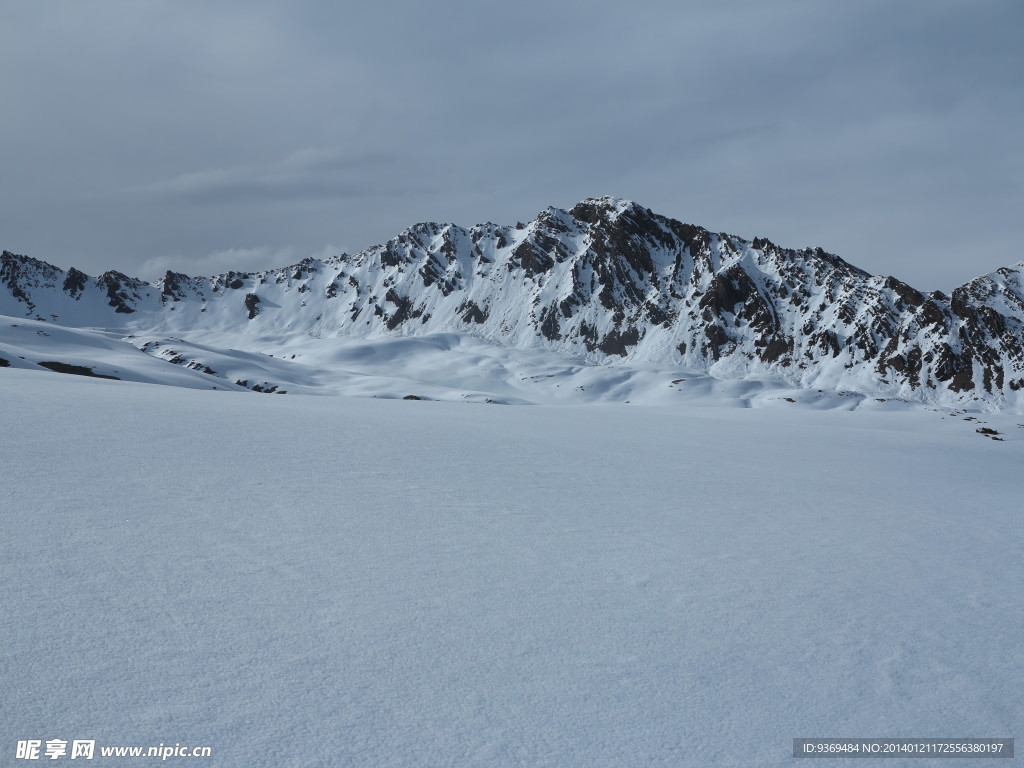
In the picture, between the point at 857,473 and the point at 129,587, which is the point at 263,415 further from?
the point at 857,473

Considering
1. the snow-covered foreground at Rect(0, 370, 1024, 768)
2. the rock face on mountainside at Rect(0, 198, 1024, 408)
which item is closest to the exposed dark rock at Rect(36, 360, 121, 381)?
the snow-covered foreground at Rect(0, 370, 1024, 768)

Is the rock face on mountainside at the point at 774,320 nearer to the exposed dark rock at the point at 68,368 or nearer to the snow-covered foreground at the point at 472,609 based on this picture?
the exposed dark rock at the point at 68,368

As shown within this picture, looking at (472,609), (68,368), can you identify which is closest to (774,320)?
(68,368)

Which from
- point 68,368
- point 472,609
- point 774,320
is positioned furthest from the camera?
point 774,320

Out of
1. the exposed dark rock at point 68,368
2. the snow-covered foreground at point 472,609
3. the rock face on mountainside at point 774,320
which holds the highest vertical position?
the rock face on mountainside at point 774,320

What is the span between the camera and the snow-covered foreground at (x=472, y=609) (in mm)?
3914

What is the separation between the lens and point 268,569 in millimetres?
5871

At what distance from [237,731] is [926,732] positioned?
15.9 ft

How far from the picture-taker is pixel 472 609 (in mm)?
5359

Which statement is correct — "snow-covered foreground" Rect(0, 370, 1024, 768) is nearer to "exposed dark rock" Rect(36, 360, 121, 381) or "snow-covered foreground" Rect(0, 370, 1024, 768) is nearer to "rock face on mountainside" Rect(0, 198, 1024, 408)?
"exposed dark rock" Rect(36, 360, 121, 381)

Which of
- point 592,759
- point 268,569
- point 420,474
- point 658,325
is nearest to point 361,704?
point 592,759

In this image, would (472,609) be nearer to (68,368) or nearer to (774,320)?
(68,368)

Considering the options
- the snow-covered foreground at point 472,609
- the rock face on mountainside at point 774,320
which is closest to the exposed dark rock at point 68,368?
the snow-covered foreground at point 472,609

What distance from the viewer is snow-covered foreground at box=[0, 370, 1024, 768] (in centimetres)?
391
